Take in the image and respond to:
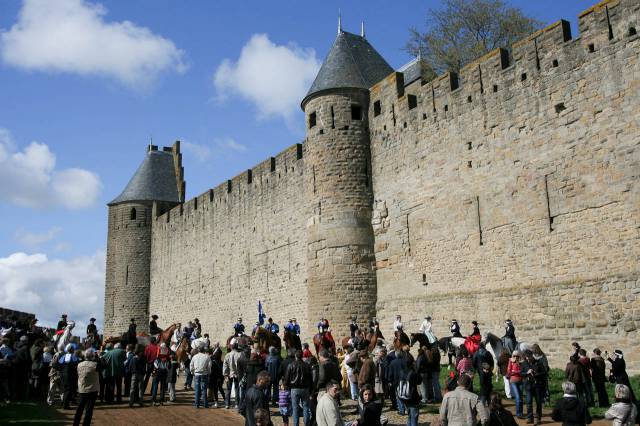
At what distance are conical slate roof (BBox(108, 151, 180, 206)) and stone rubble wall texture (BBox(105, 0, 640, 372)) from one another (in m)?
12.7

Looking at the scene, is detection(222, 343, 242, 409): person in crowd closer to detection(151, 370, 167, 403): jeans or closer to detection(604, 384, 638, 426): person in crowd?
detection(151, 370, 167, 403): jeans

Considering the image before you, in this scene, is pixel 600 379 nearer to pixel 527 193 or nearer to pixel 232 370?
pixel 527 193

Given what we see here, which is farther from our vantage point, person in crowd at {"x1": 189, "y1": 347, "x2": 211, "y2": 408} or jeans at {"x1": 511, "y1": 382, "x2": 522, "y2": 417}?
person in crowd at {"x1": 189, "y1": 347, "x2": 211, "y2": 408}

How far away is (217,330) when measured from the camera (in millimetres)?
27922

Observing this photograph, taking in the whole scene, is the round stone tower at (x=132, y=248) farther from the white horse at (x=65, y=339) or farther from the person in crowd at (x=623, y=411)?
the person in crowd at (x=623, y=411)

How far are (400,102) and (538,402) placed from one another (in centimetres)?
1088

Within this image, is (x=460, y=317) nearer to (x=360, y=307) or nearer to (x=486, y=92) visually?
(x=360, y=307)

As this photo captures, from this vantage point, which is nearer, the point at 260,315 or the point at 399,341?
the point at 399,341

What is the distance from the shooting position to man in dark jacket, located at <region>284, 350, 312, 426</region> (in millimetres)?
A: 9734

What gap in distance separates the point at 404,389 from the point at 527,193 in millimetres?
7092

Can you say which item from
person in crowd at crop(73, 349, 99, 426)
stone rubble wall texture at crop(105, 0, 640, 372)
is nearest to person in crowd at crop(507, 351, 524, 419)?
stone rubble wall texture at crop(105, 0, 640, 372)

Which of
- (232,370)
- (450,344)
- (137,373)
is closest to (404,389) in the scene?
(232,370)

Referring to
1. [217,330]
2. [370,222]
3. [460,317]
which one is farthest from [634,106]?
[217,330]

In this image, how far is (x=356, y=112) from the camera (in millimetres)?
20562
